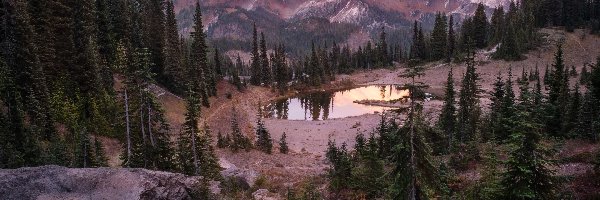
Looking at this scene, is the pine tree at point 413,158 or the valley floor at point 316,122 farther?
the valley floor at point 316,122

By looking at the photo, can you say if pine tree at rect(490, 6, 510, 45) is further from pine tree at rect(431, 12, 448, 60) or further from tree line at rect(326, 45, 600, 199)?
tree line at rect(326, 45, 600, 199)

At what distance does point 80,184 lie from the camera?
16688 millimetres

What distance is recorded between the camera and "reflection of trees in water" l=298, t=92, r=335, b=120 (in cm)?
9469

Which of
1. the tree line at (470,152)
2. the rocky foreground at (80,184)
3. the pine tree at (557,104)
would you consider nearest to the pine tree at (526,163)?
the tree line at (470,152)

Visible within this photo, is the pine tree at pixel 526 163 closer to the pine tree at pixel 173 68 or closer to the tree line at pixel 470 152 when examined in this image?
the tree line at pixel 470 152

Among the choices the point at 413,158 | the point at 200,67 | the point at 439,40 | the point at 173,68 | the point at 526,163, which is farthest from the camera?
the point at 439,40

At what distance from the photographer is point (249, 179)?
36.9m

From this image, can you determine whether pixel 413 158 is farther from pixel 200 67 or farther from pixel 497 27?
pixel 497 27

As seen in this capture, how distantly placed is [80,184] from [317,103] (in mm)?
92787

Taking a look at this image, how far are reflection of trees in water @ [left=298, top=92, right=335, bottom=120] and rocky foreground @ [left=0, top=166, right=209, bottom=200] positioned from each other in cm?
7286

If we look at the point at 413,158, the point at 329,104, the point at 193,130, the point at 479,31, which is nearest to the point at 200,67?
the point at 329,104

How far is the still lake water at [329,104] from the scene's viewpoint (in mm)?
92312

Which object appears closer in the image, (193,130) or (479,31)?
(193,130)

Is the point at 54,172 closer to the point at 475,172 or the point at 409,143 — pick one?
the point at 409,143
